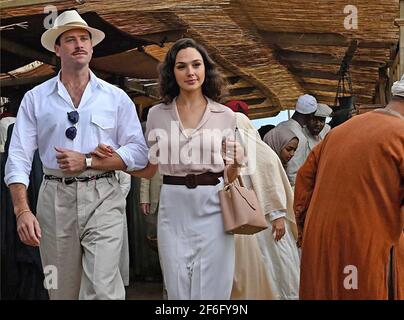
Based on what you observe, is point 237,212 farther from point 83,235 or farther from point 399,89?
A: point 399,89

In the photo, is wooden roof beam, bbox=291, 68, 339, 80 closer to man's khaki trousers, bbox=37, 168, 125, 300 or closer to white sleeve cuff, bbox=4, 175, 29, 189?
man's khaki trousers, bbox=37, 168, 125, 300

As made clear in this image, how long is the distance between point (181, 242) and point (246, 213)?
0.37 meters

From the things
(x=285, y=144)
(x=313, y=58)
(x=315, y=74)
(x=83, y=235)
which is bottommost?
(x=83, y=235)

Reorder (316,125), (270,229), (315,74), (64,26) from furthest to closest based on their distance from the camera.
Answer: (315,74)
(316,125)
(270,229)
(64,26)

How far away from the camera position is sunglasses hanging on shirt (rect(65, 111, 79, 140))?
13.2 ft

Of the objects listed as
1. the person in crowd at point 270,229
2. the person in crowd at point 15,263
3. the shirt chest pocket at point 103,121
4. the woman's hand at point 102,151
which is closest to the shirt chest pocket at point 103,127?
the shirt chest pocket at point 103,121

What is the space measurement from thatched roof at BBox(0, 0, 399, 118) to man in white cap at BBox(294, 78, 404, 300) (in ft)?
6.14

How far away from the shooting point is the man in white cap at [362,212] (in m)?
3.78

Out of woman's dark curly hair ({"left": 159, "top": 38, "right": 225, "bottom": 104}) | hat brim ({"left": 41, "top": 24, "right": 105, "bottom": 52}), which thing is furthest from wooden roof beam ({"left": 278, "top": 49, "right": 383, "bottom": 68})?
hat brim ({"left": 41, "top": 24, "right": 105, "bottom": 52})

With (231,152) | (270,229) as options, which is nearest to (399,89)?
(231,152)

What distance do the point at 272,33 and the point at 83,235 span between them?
2915mm

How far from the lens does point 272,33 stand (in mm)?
6297
